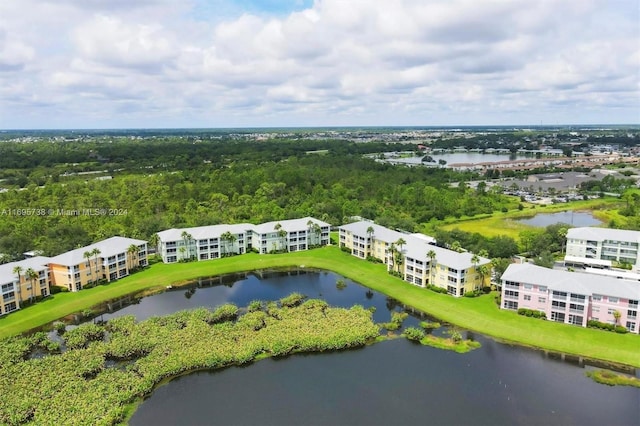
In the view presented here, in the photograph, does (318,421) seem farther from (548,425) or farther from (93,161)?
(93,161)

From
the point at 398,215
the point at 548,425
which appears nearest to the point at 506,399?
the point at 548,425

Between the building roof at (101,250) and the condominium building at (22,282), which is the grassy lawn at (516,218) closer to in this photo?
the building roof at (101,250)

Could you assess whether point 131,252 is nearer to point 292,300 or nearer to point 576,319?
point 292,300

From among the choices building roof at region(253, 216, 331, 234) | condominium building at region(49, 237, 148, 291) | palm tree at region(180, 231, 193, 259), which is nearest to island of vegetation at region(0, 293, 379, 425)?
Result: condominium building at region(49, 237, 148, 291)

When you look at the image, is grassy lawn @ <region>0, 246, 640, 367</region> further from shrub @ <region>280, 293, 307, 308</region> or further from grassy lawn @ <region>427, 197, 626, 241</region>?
grassy lawn @ <region>427, 197, 626, 241</region>

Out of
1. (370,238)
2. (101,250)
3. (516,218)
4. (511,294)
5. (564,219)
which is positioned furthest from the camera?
(516,218)

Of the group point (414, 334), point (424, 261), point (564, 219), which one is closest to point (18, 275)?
point (414, 334)

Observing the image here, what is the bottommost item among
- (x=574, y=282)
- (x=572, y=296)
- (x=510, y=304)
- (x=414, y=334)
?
(x=414, y=334)
